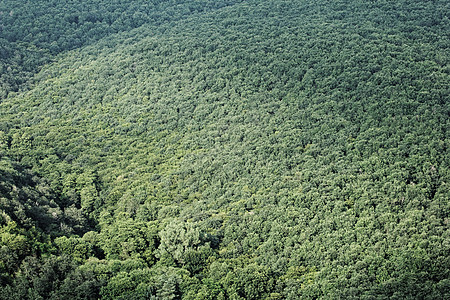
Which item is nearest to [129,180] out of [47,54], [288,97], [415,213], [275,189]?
[275,189]

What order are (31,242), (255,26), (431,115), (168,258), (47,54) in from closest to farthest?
(31,242) → (168,258) → (431,115) → (255,26) → (47,54)

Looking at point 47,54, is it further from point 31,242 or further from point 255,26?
point 31,242

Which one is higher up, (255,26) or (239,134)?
(255,26)

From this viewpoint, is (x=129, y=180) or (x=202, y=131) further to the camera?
(x=202, y=131)

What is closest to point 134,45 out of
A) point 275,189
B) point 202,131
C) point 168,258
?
point 202,131

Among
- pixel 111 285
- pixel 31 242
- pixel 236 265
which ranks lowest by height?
pixel 236 265

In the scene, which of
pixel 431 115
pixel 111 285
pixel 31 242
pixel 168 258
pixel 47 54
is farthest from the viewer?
pixel 47 54

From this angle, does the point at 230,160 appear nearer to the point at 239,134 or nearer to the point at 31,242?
the point at 239,134
